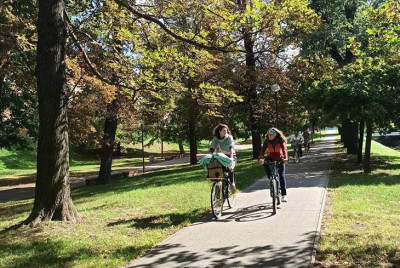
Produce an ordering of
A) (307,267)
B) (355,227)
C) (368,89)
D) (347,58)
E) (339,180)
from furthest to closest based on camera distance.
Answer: (347,58) < (368,89) < (339,180) < (355,227) < (307,267)

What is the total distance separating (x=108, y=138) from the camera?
55.3 ft

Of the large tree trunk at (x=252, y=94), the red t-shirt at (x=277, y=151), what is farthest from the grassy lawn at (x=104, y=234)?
the large tree trunk at (x=252, y=94)

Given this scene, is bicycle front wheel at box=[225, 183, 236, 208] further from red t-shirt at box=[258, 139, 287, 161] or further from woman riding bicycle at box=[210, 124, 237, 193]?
red t-shirt at box=[258, 139, 287, 161]

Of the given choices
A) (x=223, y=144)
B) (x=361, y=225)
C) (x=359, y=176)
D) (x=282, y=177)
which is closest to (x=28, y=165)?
(x=359, y=176)

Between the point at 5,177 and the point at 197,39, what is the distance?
80.5 ft

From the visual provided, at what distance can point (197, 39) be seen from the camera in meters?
7.16

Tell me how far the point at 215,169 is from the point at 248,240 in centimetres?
189

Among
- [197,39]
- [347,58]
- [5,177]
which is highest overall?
[347,58]

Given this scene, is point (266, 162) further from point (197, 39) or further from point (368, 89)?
point (368, 89)

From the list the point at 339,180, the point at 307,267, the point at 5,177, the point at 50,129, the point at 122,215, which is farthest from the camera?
the point at 5,177

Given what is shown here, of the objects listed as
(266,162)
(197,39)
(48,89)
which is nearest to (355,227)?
(266,162)

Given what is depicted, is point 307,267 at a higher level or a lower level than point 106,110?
lower

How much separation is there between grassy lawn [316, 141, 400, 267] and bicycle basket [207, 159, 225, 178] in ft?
6.85

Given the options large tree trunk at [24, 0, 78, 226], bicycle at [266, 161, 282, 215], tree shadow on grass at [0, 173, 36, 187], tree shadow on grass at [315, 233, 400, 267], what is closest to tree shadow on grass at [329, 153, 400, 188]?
bicycle at [266, 161, 282, 215]
